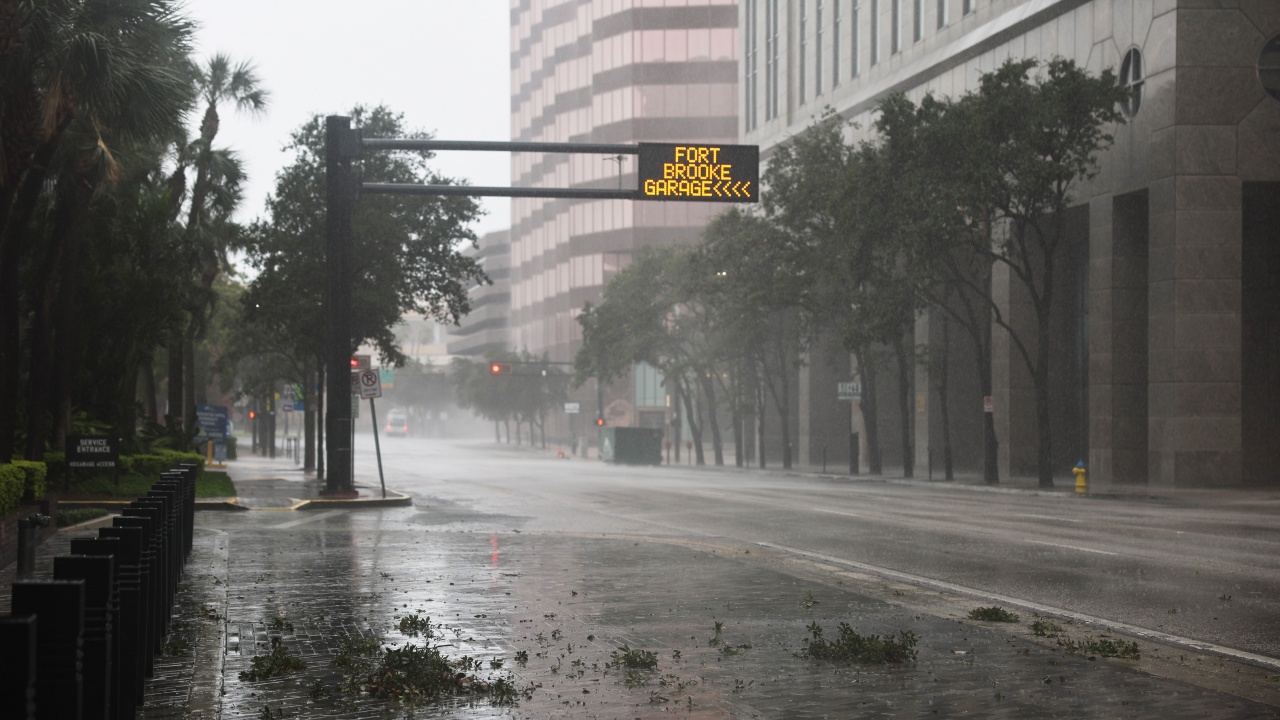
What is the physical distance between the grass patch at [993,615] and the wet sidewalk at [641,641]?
123 millimetres

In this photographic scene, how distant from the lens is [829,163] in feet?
163

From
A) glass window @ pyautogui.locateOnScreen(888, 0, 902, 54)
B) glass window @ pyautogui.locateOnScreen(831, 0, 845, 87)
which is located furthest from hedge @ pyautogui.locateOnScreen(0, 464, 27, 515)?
glass window @ pyautogui.locateOnScreen(831, 0, 845, 87)

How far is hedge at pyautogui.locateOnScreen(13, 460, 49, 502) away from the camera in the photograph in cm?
1825

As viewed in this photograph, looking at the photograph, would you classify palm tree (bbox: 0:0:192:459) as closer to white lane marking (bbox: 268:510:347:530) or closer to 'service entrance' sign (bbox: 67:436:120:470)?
'service entrance' sign (bbox: 67:436:120:470)

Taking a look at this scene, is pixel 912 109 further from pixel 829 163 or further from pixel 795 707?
pixel 795 707

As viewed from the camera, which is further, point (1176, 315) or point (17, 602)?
point (1176, 315)

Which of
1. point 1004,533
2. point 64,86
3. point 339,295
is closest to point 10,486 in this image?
point 64,86

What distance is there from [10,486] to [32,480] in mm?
2160

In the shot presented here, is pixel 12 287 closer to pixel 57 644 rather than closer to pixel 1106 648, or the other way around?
pixel 1106 648

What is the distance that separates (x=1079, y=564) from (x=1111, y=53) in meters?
30.3

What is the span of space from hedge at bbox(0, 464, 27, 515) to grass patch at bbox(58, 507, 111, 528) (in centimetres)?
348

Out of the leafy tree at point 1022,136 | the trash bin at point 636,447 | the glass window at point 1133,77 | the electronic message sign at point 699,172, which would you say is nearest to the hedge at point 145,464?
the electronic message sign at point 699,172

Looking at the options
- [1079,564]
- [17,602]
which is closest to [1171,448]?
[1079,564]

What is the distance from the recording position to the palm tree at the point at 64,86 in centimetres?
1931
